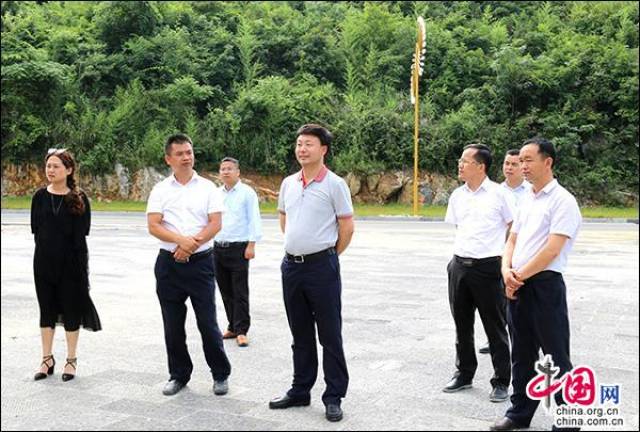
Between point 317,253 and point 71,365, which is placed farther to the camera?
point 71,365

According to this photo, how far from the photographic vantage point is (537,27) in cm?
3578

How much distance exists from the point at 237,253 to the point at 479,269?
2.60 m

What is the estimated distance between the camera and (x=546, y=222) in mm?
3922

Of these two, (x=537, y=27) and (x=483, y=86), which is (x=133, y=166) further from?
(x=537, y=27)

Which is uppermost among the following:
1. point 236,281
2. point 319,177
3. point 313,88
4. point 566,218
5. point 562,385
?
point 313,88

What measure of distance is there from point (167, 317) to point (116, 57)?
30631mm

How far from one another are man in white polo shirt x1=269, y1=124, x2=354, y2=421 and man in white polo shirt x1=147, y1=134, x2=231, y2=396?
2.11 ft

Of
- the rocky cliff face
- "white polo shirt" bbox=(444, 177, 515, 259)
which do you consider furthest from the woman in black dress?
the rocky cliff face

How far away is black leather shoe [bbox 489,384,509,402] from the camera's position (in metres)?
4.57

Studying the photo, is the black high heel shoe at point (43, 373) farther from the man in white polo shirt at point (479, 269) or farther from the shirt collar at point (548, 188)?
the shirt collar at point (548, 188)

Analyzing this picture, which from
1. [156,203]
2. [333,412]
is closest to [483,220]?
[333,412]

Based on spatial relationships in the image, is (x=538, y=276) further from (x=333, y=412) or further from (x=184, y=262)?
(x=184, y=262)

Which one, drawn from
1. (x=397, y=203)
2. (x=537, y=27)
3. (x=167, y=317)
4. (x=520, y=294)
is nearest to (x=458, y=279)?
(x=520, y=294)

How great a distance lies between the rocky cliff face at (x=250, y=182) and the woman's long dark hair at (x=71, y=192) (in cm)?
2410
